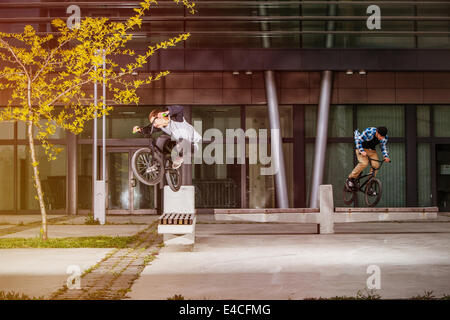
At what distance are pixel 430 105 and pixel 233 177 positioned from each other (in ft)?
27.0

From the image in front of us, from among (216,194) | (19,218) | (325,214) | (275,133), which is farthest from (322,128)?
(19,218)

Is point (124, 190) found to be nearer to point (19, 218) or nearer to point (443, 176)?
point (19, 218)

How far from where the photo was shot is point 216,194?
2772 cm

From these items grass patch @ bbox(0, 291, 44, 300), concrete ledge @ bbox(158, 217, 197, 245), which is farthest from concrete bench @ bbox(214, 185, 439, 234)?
grass patch @ bbox(0, 291, 44, 300)

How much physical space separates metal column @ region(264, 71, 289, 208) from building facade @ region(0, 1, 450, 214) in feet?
0.18

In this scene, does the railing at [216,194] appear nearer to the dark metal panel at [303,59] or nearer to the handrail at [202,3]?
the dark metal panel at [303,59]

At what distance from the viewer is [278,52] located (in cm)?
2589

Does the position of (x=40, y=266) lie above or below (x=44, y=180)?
below

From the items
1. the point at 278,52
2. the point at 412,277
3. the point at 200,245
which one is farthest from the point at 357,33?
the point at 412,277

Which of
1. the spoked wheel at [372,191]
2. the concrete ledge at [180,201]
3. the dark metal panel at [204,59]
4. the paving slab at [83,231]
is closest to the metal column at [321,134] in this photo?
the dark metal panel at [204,59]

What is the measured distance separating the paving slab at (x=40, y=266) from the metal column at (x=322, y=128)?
13368 mm

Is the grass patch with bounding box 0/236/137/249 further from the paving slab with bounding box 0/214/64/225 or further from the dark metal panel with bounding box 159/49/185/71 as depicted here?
the dark metal panel with bounding box 159/49/185/71

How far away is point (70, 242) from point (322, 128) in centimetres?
1298

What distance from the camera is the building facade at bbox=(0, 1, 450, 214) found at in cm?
2709
